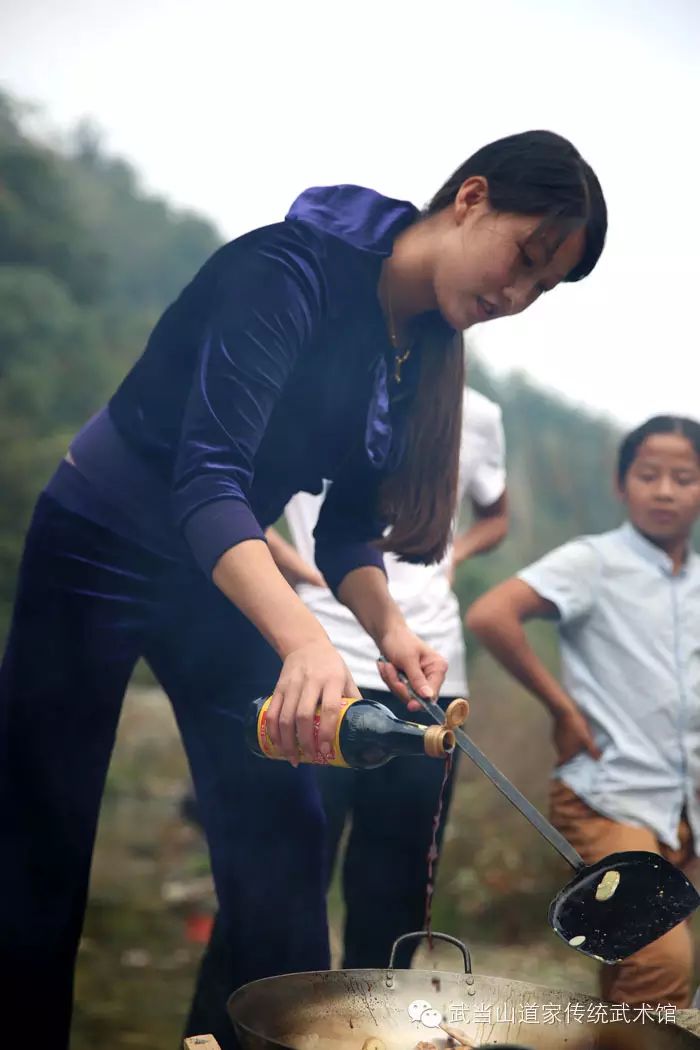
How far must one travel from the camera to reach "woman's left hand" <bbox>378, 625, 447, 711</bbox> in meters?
1.99

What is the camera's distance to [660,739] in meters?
2.67

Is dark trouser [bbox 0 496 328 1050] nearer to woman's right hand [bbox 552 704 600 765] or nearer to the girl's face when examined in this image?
woman's right hand [bbox 552 704 600 765]

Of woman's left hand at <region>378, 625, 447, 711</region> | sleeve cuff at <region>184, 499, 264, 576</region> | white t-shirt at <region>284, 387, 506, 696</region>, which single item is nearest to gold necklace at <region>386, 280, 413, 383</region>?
white t-shirt at <region>284, 387, 506, 696</region>

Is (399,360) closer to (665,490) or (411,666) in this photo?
(411,666)

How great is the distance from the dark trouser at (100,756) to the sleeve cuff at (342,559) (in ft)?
0.76

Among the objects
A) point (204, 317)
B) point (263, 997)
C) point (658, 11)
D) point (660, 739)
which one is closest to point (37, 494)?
point (204, 317)

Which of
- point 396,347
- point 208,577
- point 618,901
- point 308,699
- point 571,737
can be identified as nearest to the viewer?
point 308,699

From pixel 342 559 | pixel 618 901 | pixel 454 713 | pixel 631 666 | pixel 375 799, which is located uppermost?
pixel 342 559

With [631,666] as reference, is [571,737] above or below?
below

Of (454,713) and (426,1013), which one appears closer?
(454,713)

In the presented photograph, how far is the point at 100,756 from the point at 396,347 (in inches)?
36.3

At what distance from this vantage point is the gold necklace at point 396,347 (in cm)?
210

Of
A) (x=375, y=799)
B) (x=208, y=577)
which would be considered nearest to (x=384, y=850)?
(x=375, y=799)

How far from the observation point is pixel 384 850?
2416 millimetres
